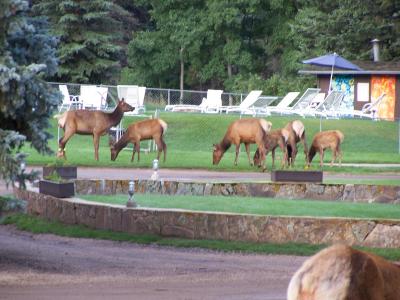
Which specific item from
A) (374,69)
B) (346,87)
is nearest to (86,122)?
(374,69)

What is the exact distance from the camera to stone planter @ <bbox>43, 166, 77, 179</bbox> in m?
21.9

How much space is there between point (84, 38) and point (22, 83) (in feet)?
147

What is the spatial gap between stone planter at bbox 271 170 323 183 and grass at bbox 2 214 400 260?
593cm

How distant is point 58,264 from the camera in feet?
47.5

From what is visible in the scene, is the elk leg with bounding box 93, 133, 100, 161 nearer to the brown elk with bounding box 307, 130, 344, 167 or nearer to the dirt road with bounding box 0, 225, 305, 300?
the brown elk with bounding box 307, 130, 344, 167

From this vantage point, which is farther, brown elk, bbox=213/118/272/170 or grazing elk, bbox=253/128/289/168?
brown elk, bbox=213/118/272/170

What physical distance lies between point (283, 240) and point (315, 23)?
37.5 meters

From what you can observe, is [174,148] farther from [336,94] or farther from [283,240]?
[283,240]

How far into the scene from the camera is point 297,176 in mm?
23172

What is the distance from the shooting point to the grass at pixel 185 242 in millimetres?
15930

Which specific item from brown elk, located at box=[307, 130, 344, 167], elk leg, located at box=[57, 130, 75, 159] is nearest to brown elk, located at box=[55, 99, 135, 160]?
elk leg, located at box=[57, 130, 75, 159]

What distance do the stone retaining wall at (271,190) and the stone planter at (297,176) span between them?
309 millimetres

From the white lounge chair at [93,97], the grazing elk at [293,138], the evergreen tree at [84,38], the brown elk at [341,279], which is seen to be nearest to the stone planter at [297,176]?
the grazing elk at [293,138]

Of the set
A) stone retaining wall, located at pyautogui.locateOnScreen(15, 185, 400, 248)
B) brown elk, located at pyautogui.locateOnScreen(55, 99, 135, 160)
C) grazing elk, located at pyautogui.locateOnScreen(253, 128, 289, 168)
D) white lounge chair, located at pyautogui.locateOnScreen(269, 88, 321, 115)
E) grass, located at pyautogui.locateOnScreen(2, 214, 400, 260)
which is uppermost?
white lounge chair, located at pyautogui.locateOnScreen(269, 88, 321, 115)
